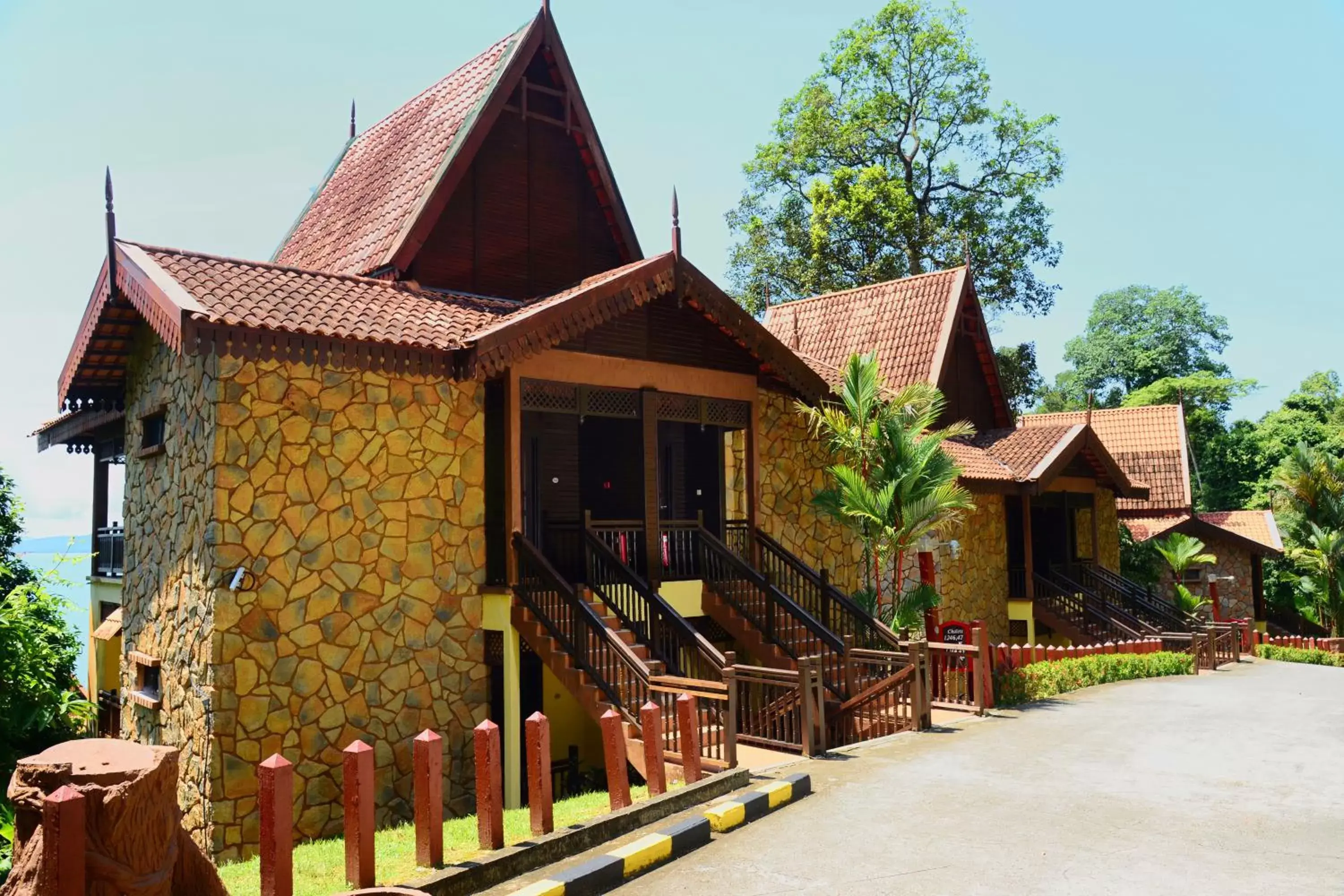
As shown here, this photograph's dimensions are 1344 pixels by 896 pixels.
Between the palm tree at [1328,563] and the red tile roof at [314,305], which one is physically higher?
the red tile roof at [314,305]

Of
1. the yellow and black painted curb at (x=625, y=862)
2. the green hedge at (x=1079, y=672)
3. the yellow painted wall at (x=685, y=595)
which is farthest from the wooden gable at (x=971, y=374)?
the yellow and black painted curb at (x=625, y=862)

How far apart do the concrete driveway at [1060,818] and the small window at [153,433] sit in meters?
8.32

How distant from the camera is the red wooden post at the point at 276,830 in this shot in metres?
6.11

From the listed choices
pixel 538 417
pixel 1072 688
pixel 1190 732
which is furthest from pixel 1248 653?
pixel 538 417

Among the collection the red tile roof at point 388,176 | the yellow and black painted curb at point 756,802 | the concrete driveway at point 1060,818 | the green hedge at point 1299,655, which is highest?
the red tile roof at point 388,176

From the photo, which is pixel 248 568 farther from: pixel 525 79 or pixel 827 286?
pixel 827 286

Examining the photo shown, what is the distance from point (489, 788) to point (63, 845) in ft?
9.82

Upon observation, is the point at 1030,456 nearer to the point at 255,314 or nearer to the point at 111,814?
the point at 255,314

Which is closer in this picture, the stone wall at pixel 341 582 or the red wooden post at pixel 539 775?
the red wooden post at pixel 539 775

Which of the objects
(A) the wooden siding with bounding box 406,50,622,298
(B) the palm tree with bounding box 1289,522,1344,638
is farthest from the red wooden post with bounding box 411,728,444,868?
(B) the palm tree with bounding box 1289,522,1344,638

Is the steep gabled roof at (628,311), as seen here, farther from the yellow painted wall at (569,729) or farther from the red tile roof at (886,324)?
the red tile roof at (886,324)

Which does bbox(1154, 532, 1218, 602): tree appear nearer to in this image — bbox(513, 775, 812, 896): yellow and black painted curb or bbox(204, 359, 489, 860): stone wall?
bbox(204, 359, 489, 860): stone wall

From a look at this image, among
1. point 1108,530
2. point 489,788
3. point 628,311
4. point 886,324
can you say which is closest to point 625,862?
point 489,788

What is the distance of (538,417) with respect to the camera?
16.3 metres
